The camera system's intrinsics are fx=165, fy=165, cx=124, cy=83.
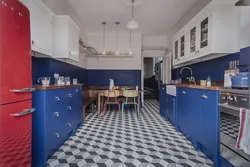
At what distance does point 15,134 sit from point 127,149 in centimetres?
152

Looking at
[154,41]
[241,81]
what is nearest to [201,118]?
[241,81]

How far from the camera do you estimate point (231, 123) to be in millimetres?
1562

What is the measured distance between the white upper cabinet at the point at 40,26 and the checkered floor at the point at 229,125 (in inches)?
93.7

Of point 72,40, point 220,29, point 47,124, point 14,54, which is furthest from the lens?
point 72,40

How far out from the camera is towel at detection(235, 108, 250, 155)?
1303 millimetres

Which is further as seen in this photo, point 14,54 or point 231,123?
point 231,123

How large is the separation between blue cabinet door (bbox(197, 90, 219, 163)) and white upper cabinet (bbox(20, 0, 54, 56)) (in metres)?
2.27

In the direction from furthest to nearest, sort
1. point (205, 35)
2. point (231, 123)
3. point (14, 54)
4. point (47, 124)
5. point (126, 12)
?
1. point (126, 12)
2. point (205, 35)
3. point (47, 124)
4. point (231, 123)
5. point (14, 54)

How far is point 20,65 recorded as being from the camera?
1368 mm

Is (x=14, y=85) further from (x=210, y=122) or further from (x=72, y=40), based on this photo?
(x=72, y=40)

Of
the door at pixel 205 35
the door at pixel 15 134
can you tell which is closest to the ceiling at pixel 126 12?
the door at pixel 205 35

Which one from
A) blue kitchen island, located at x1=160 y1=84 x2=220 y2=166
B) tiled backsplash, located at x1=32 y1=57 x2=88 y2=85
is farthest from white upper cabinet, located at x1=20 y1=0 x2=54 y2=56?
blue kitchen island, located at x1=160 y1=84 x2=220 y2=166

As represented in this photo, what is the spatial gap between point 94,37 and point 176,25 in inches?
114

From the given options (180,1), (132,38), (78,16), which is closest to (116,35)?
(132,38)
